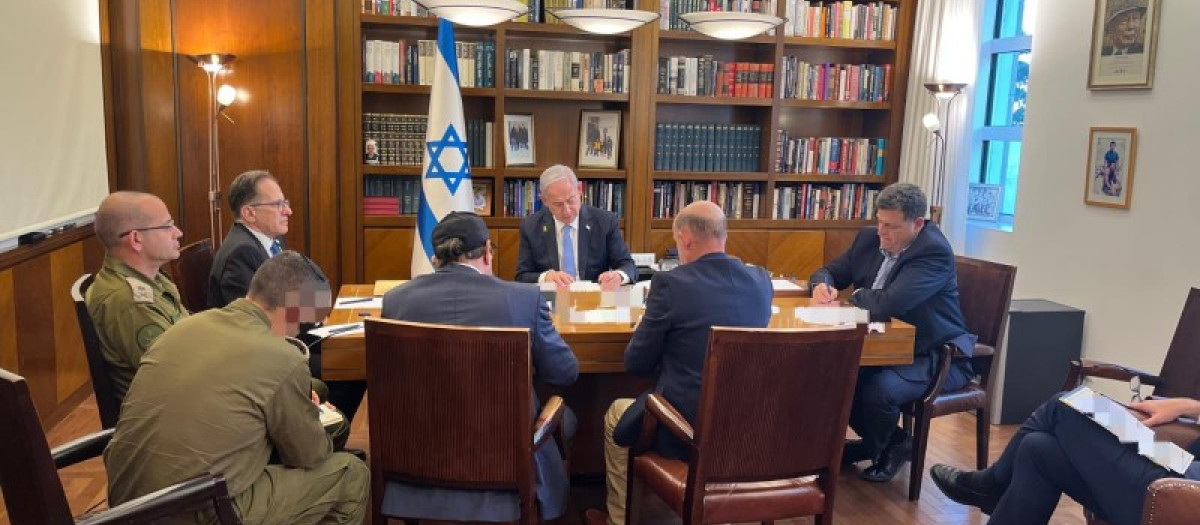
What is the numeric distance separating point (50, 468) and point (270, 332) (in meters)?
0.53

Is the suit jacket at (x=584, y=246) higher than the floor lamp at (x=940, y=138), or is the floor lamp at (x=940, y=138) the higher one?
the floor lamp at (x=940, y=138)

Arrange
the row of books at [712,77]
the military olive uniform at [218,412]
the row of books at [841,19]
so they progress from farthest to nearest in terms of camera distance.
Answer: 1. the row of books at [841,19]
2. the row of books at [712,77]
3. the military olive uniform at [218,412]

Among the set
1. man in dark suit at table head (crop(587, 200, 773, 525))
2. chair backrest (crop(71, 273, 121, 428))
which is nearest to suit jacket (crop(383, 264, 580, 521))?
man in dark suit at table head (crop(587, 200, 773, 525))

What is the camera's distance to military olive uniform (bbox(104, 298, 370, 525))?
2.03 m

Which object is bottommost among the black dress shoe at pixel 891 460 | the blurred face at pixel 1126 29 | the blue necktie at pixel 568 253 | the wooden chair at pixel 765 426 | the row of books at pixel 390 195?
the black dress shoe at pixel 891 460

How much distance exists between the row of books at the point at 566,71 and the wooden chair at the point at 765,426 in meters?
3.30

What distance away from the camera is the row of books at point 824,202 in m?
6.08

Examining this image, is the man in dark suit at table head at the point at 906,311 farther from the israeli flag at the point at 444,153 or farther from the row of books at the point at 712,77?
the row of books at the point at 712,77

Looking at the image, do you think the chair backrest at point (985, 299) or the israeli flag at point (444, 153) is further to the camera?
the israeli flag at point (444, 153)

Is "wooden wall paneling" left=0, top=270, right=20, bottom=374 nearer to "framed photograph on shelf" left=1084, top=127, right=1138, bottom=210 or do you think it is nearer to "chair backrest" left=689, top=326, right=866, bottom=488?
"chair backrest" left=689, top=326, right=866, bottom=488

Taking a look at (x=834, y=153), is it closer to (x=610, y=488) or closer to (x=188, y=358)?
(x=610, y=488)

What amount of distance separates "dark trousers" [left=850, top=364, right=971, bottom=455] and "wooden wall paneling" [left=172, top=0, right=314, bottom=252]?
3396 millimetres

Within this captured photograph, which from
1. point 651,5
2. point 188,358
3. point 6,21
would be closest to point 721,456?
point 188,358

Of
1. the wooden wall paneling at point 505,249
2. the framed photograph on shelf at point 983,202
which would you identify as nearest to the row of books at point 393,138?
the wooden wall paneling at point 505,249
